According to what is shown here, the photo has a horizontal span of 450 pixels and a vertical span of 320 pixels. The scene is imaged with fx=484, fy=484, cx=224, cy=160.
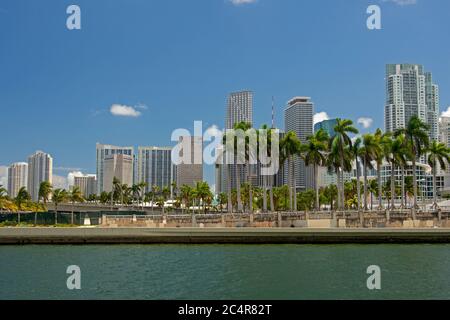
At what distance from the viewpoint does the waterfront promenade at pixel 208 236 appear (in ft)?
185

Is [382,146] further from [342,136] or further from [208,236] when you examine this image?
[208,236]

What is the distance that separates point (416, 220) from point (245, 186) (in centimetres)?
10201

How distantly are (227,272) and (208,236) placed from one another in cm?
2203

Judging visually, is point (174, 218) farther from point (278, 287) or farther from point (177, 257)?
point (278, 287)

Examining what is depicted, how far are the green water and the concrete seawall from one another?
4.25 metres

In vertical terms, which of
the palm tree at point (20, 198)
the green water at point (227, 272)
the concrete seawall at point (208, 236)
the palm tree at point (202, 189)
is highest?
the palm tree at point (202, 189)

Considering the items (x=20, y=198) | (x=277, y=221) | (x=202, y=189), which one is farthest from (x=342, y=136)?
(x=20, y=198)

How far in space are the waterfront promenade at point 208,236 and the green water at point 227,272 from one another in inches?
167

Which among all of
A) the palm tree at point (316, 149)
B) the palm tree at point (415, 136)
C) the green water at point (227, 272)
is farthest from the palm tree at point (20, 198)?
the palm tree at point (415, 136)

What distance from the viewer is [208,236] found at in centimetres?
5662

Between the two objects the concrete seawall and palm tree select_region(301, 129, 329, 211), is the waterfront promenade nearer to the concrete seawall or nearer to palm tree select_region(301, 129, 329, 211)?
the concrete seawall

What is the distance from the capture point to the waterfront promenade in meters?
56.3

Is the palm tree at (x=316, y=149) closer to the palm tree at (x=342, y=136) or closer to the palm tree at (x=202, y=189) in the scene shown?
the palm tree at (x=342, y=136)
